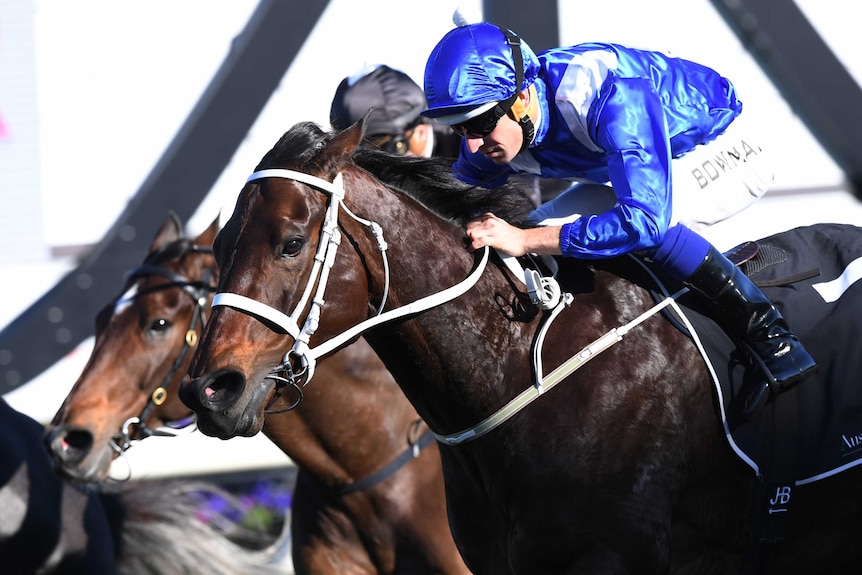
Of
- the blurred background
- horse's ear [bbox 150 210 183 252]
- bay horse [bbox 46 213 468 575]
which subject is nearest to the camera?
bay horse [bbox 46 213 468 575]

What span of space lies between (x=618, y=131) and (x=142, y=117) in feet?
11.8

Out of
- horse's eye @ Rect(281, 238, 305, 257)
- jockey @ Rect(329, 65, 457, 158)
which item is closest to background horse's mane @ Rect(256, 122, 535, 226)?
horse's eye @ Rect(281, 238, 305, 257)

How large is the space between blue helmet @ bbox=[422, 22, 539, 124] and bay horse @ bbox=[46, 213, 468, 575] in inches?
49.5

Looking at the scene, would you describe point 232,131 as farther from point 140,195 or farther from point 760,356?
point 760,356

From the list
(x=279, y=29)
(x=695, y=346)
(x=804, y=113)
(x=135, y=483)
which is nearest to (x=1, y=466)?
(x=135, y=483)

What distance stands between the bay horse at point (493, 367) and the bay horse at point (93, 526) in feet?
5.21

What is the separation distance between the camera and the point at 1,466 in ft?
12.2

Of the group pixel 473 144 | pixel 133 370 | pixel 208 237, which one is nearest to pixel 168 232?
pixel 208 237

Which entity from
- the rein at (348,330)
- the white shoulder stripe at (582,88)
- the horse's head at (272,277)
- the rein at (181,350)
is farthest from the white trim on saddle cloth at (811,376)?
the rein at (181,350)

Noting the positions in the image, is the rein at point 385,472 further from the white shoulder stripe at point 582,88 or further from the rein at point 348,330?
the white shoulder stripe at point 582,88

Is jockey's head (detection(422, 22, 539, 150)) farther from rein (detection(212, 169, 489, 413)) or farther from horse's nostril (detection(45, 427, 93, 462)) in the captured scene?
horse's nostril (detection(45, 427, 93, 462))

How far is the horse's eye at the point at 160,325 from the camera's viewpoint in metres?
3.75

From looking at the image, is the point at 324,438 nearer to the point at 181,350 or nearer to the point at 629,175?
the point at 181,350

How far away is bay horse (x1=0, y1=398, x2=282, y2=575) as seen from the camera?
366 centimetres
